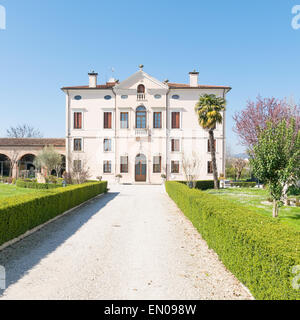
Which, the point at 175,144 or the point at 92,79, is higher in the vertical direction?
the point at 92,79

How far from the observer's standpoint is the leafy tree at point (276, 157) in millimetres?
8992

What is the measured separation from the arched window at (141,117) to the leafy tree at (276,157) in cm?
2034

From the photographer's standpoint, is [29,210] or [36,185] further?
[36,185]

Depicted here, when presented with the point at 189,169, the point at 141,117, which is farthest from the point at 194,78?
the point at 189,169

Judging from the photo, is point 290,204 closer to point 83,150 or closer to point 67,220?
point 67,220

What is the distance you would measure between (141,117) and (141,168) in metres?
6.16

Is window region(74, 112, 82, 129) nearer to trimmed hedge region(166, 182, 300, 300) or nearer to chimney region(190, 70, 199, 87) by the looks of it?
chimney region(190, 70, 199, 87)

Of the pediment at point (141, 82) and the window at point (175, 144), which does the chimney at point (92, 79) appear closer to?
the pediment at point (141, 82)

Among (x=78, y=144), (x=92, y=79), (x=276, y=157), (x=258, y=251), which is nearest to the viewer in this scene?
(x=258, y=251)

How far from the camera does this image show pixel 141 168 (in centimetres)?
2881

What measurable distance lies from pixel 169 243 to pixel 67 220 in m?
4.68

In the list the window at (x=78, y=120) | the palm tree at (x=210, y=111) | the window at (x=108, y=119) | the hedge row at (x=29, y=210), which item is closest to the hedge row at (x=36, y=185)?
the hedge row at (x=29, y=210)

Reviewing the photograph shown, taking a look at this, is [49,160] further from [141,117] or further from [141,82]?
[141,82]

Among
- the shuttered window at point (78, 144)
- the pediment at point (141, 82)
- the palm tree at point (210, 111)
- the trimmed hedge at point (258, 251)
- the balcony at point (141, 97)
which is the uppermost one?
the pediment at point (141, 82)
